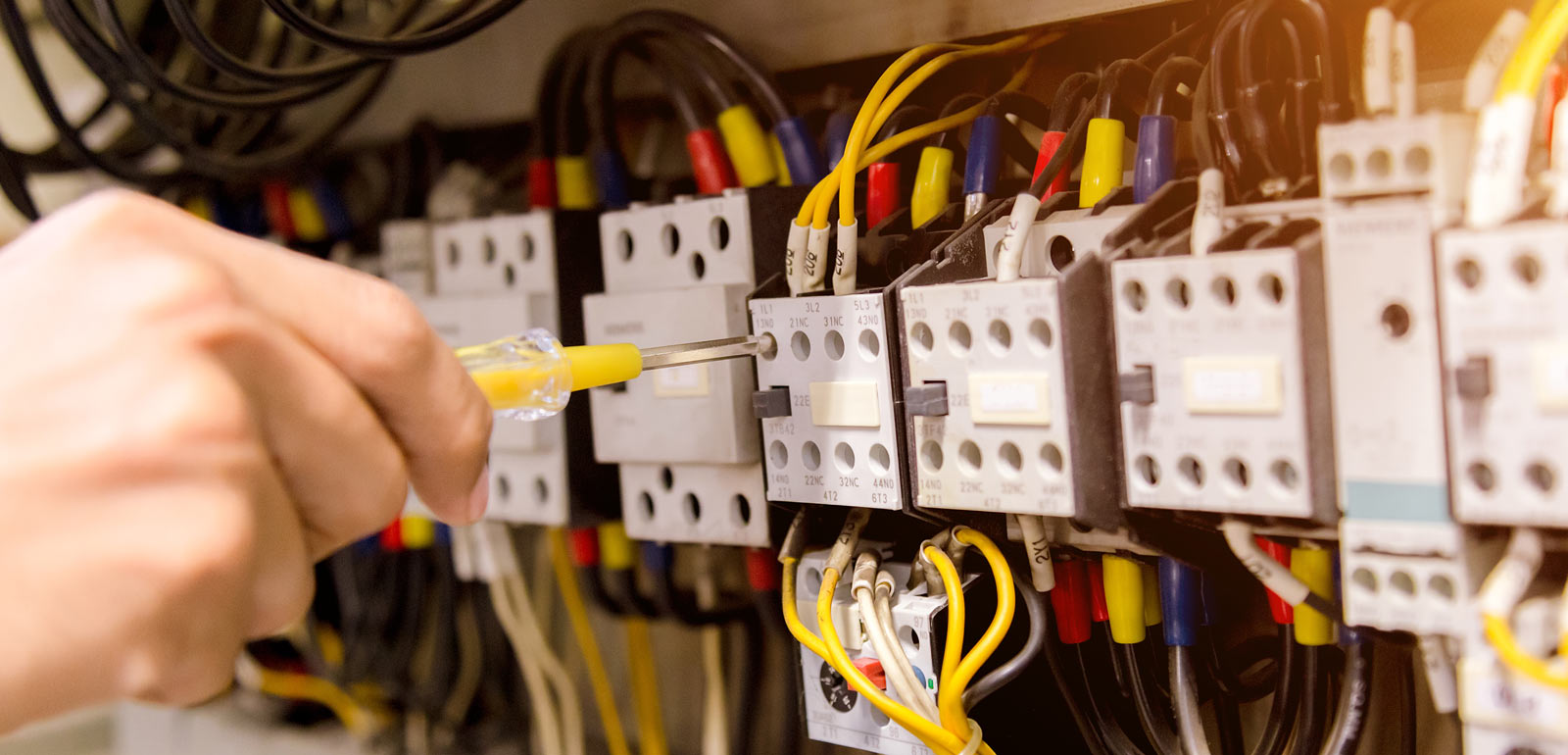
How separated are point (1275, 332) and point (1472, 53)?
0.28m

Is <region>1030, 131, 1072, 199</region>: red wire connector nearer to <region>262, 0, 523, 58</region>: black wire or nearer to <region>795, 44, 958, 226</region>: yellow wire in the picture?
<region>795, 44, 958, 226</region>: yellow wire

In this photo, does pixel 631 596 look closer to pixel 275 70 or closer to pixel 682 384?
pixel 682 384

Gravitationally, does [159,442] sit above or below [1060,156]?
below

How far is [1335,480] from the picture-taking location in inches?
23.1

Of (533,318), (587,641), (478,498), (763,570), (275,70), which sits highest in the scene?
(275,70)

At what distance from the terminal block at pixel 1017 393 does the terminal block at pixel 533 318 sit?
42 cm

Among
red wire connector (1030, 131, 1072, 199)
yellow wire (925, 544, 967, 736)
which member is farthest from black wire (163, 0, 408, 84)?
yellow wire (925, 544, 967, 736)

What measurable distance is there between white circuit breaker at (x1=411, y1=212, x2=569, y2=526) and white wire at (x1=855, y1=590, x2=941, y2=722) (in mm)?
378

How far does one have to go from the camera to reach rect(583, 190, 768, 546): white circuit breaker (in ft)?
2.76

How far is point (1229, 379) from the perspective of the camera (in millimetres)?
585

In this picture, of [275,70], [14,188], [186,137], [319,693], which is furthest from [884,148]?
[319,693]

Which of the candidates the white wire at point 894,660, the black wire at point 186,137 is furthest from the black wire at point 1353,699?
the black wire at point 186,137

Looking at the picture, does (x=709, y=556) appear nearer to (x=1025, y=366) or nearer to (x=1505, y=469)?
(x=1025, y=366)

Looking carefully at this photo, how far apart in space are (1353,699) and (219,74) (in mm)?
1182
